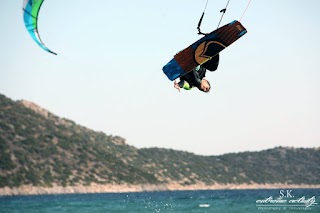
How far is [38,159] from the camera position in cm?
10281

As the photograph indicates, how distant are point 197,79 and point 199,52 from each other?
2.02ft

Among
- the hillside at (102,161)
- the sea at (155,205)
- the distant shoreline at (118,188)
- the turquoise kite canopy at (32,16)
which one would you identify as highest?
the hillside at (102,161)

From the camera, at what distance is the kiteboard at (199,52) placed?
11.2 metres

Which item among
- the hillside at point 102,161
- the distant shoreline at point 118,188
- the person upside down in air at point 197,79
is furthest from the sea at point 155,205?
the person upside down in air at point 197,79

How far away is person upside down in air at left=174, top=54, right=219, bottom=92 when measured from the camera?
11.7m

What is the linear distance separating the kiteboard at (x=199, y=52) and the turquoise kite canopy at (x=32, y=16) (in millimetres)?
2857

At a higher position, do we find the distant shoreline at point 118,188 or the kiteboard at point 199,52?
the distant shoreline at point 118,188

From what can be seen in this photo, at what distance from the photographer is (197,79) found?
11.8 metres

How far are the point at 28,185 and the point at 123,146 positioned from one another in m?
58.8

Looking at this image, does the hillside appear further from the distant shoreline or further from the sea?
the sea

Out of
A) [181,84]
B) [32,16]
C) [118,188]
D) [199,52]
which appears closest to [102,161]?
[118,188]

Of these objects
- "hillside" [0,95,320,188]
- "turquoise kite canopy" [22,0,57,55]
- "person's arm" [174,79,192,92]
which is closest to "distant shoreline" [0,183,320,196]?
"hillside" [0,95,320,188]

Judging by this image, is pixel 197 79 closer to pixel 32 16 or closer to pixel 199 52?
pixel 199 52

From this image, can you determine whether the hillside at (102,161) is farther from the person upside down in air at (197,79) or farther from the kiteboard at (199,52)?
the kiteboard at (199,52)
